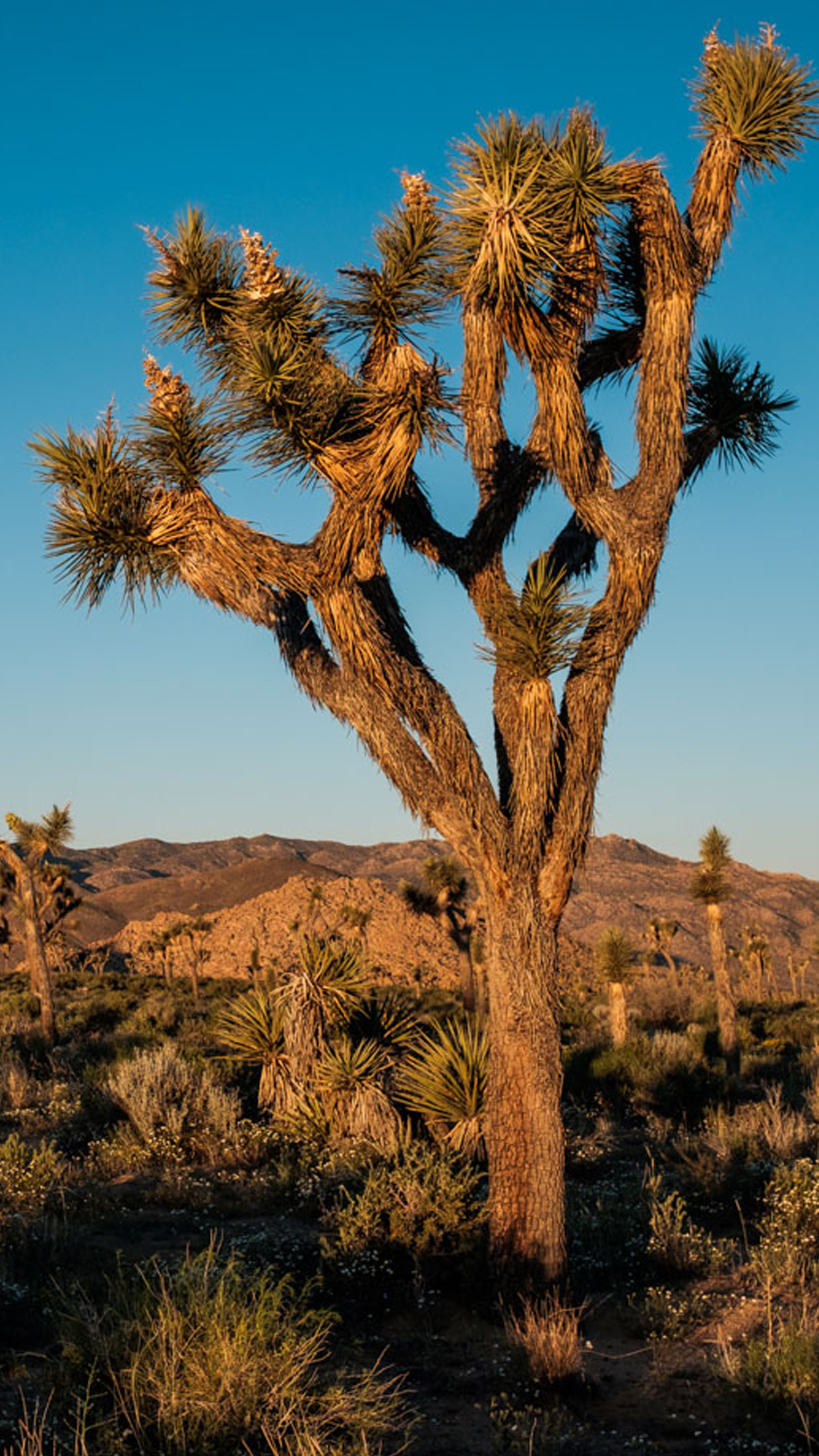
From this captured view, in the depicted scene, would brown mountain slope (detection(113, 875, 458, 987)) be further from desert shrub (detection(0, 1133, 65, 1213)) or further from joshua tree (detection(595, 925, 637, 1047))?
desert shrub (detection(0, 1133, 65, 1213))

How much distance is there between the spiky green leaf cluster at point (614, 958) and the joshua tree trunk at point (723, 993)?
165 centimetres

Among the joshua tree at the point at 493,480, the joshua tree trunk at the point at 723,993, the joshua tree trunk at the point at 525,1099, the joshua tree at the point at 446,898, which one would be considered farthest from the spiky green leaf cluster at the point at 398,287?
the joshua tree at the point at 446,898

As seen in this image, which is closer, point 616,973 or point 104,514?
point 104,514

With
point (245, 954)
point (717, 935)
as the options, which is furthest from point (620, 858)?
point (717, 935)

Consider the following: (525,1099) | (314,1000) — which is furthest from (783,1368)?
(314,1000)

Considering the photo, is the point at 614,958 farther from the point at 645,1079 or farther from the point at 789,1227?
the point at 789,1227

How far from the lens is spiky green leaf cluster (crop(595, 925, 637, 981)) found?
2045 cm

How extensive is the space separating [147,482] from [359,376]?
1.79 m

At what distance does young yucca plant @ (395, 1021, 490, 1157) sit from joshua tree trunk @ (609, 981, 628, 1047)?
945cm

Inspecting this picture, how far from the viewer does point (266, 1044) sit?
40.8 feet

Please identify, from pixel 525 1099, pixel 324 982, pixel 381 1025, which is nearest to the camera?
pixel 525 1099

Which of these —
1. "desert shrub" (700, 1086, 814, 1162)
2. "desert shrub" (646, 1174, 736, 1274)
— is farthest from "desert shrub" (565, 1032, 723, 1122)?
"desert shrub" (646, 1174, 736, 1274)

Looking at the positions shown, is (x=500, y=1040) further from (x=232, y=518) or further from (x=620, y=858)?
(x=620, y=858)

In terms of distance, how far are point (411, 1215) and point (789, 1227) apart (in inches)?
107
